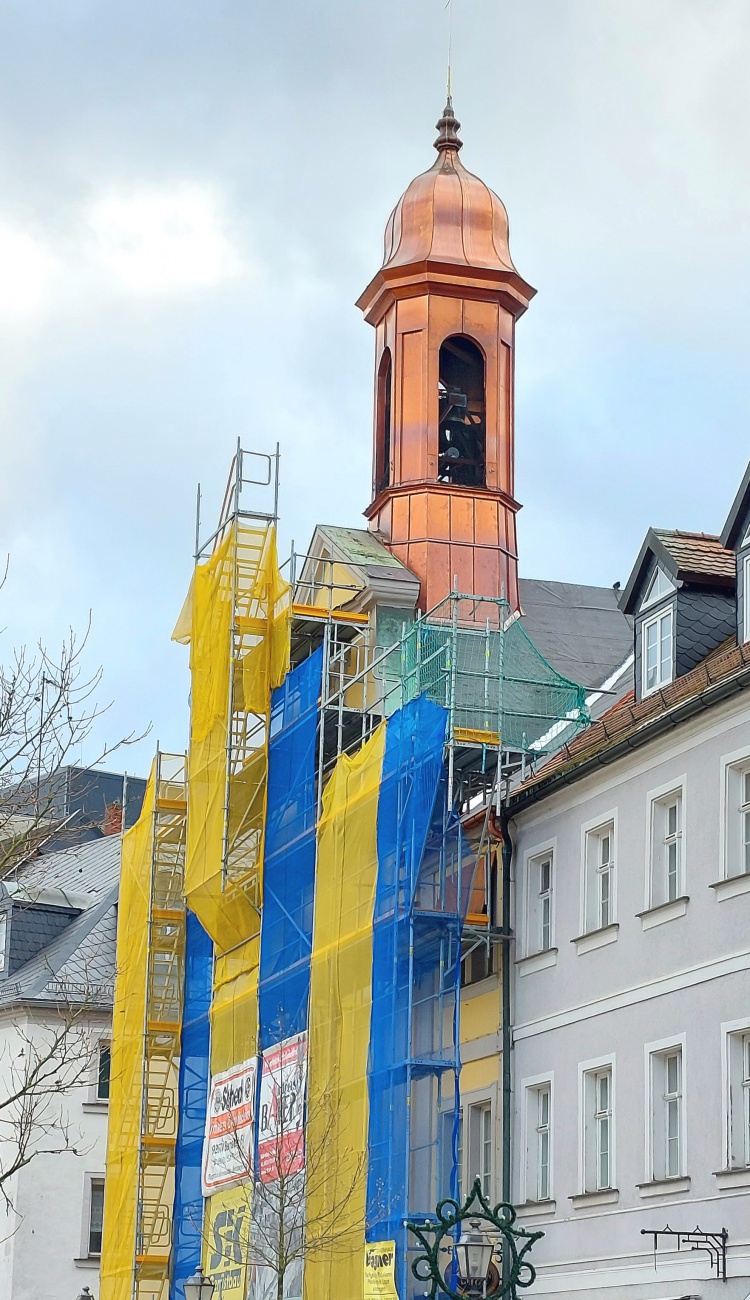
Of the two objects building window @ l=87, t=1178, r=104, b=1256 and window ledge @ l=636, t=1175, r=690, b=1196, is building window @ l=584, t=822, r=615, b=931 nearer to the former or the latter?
window ledge @ l=636, t=1175, r=690, b=1196

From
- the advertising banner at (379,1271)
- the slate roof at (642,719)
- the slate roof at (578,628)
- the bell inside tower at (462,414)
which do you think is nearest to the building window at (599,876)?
the slate roof at (642,719)

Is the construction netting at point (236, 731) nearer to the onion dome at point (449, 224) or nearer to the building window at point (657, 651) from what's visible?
the onion dome at point (449, 224)

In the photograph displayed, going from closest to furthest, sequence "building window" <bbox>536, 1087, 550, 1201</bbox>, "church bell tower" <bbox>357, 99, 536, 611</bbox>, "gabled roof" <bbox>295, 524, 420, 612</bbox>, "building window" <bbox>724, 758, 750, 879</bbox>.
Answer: "building window" <bbox>724, 758, 750, 879</bbox> < "building window" <bbox>536, 1087, 550, 1201</bbox> < "gabled roof" <bbox>295, 524, 420, 612</bbox> < "church bell tower" <bbox>357, 99, 536, 611</bbox>

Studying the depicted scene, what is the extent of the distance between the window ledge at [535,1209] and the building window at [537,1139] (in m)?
0.14

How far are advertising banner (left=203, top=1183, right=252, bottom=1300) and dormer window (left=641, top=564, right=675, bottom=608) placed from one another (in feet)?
36.2

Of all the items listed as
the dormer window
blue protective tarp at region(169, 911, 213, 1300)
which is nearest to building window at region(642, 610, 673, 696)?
the dormer window

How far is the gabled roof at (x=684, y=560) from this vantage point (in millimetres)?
27781

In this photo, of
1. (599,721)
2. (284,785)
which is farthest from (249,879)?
(599,721)

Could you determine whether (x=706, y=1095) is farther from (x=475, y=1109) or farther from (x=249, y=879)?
(x=249, y=879)

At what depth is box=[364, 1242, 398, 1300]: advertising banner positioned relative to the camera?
2673 cm

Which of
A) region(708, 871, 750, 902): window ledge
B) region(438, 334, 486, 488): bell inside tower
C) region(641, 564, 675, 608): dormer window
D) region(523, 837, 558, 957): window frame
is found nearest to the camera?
region(708, 871, 750, 902): window ledge

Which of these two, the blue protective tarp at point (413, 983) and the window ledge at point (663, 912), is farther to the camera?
the blue protective tarp at point (413, 983)

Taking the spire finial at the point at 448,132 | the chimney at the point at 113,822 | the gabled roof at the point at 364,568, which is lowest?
the gabled roof at the point at 364,568

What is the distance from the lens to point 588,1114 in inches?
1030
